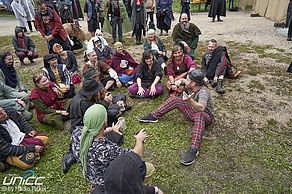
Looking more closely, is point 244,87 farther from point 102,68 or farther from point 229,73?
point 102,68

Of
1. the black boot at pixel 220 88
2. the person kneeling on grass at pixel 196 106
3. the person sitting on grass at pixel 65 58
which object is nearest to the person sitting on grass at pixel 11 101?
the person sitting on grass at pixel 65 58

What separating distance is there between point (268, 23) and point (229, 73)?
26.1 ft

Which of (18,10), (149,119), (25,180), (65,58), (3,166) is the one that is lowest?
(25,180)

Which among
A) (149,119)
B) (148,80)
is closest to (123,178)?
(149,119)

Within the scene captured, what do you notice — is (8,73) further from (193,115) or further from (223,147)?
(223,147)

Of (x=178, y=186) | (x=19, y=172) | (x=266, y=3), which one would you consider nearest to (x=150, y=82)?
(x=178, y=186)

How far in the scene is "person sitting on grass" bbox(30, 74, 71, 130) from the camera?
3861 millimetres

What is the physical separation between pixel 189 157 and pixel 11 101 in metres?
3.77

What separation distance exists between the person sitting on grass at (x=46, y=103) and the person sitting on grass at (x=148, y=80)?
177 centimetres

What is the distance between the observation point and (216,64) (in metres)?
5.01

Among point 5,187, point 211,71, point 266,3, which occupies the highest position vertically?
point 266,3

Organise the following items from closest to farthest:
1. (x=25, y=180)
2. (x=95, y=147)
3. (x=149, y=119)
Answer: (x=95, y=147)
(x=25, y=180)
(x=149, y=119)

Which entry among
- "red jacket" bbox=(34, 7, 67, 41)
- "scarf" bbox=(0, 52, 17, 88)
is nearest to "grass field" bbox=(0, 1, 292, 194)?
"scarf" bbox=(0, 52, 17, 88)

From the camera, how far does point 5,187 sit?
2.92 metres
